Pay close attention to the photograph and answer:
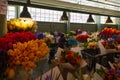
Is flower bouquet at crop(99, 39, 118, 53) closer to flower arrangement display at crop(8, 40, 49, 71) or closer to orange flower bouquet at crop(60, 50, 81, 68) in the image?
orange flower bouquet at crop(60, 50, 81, 68)

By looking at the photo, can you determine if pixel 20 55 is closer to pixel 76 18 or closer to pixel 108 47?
pixel 108 47

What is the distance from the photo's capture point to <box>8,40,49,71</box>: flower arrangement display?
122 cm

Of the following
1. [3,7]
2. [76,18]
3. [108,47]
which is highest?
[76,18]

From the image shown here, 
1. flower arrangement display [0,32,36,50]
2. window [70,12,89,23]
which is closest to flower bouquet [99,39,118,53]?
flower arrangement display [0,32,36,50]

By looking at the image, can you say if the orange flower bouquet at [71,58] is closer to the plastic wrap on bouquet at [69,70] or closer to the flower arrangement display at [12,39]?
the plastic wrap on bouquet at [69,70]

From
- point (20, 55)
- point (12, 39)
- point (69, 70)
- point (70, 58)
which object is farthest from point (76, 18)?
point (20, 55)

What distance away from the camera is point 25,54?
124 centimetres

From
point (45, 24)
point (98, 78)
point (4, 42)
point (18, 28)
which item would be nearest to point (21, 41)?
point (4, 42)

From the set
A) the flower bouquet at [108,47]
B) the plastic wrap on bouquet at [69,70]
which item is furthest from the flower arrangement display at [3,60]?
the flower bouquet at [108,47]

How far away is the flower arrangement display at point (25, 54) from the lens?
1216mm

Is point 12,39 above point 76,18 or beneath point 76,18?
beneath

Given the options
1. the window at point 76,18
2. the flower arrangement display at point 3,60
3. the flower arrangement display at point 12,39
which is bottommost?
the flower arrangement display at point 3,60

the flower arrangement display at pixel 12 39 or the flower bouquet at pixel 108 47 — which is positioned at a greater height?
the flower arrangement display at pixel 12 39

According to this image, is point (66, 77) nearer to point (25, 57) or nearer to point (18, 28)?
point (25, 57)
